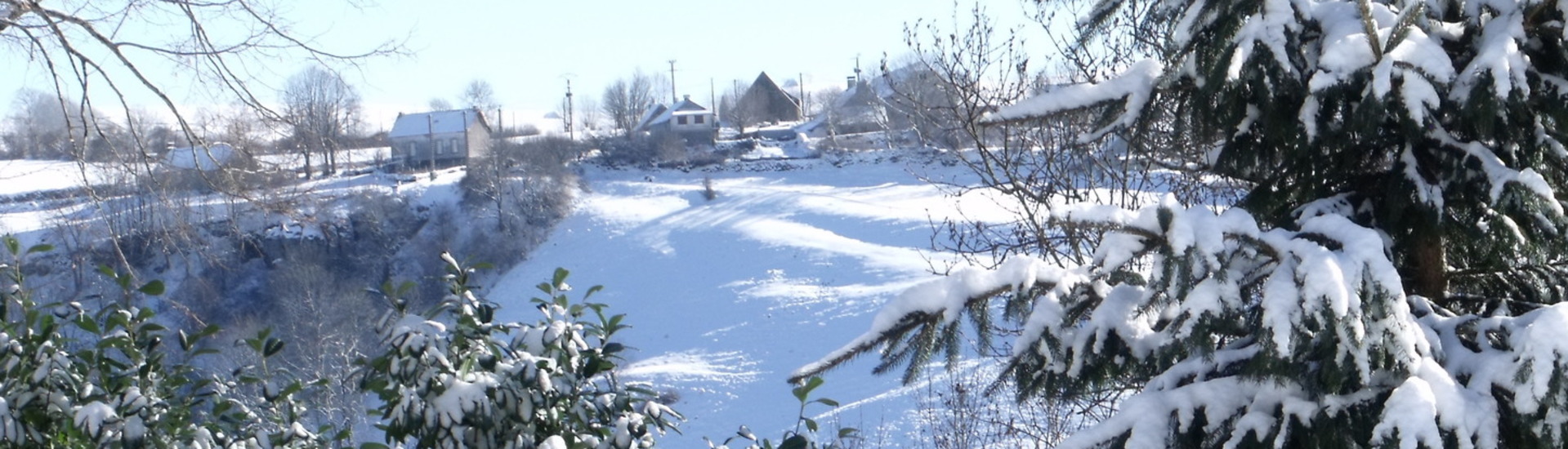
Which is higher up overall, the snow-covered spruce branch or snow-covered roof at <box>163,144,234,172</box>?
snow-covered roof at <box>163,144,234,172</box>

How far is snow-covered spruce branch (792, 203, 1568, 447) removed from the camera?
62.7 inches

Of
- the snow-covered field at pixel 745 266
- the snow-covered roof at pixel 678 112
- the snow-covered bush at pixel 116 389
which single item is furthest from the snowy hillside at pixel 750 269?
the snow-covered roof at pixel 678 112

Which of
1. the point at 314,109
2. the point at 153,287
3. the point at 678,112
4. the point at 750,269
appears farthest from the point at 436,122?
the point at 153,287

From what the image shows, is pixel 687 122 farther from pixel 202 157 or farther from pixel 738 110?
pixel 202 157

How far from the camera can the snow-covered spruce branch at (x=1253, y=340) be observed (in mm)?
1593

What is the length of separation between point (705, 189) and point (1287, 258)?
1311 inches

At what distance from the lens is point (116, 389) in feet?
8.27

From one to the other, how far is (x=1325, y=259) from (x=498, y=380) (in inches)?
60.2

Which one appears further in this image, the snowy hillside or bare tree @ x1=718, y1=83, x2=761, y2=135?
bare tree @ x1=718, y1=83, x2=761, y2=135

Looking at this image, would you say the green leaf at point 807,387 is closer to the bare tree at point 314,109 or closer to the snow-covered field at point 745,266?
the bare tree at point 314,109

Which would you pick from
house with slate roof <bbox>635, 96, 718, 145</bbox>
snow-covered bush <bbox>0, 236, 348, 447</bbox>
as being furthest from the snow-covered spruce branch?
house with slate roof <bbox>635, 96, 718, 145</bbox>

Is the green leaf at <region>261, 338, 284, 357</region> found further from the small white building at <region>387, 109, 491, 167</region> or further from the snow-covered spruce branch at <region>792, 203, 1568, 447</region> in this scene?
the small white building at <region>387, 109, 491, 167</region>

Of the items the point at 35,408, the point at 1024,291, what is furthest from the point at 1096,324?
the point at 35,408

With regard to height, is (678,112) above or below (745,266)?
above
